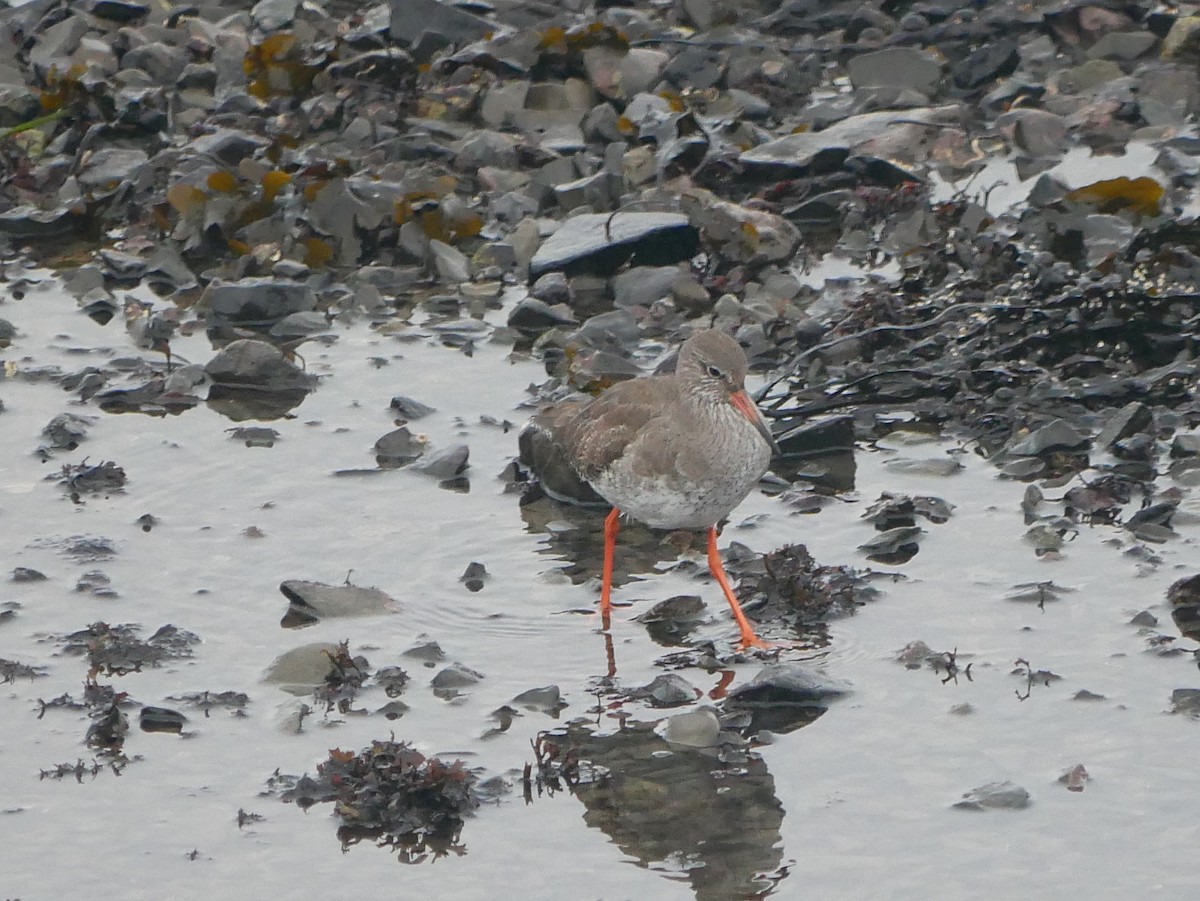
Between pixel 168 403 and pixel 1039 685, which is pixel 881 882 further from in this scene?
pixel 168 403

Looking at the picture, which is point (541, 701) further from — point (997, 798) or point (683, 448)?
point (997, 798)

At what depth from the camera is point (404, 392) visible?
11469 millimetres

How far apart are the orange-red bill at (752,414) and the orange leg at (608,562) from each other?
3.05ft

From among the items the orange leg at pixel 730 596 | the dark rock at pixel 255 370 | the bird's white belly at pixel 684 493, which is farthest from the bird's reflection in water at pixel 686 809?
the dark rock at pixel 255 370

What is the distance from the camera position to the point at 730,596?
8414mm

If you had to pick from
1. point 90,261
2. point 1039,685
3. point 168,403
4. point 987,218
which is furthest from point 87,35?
point 1039,685

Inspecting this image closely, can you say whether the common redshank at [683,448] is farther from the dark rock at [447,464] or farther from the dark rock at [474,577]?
the dark rock at [447,464]

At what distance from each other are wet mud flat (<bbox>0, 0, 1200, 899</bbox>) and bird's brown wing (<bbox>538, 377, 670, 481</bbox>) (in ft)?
1.80

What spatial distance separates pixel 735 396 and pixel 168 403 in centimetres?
439

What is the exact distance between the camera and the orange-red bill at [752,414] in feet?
28.5

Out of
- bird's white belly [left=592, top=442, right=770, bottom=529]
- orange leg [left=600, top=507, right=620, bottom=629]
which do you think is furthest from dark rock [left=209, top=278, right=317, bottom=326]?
bird's white belly [left=592, top=442, right=770, bottom=529]

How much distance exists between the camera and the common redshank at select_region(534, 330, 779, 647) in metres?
8.51

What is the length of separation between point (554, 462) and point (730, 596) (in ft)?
6.19

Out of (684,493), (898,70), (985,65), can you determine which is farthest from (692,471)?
(985,65)
